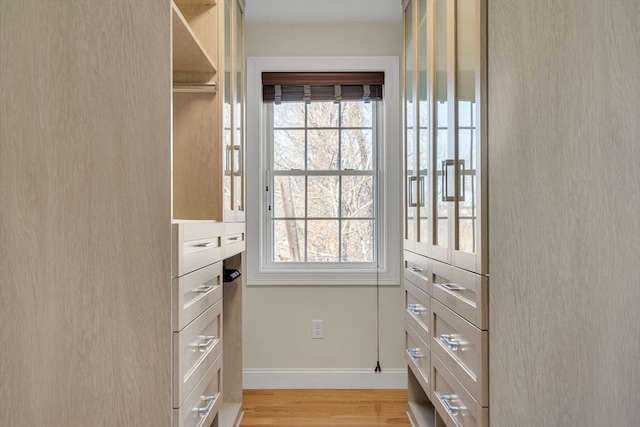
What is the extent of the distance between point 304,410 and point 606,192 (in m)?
2.05

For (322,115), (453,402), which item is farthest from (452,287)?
(322,115)

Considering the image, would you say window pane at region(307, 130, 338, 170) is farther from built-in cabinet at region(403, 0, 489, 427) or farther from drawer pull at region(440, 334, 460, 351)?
drawer pull at region(440, 334, 460, 351)

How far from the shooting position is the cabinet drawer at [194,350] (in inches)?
56.8

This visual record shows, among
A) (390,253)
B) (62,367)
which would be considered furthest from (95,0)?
(390,253)

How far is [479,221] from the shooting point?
1.43 m

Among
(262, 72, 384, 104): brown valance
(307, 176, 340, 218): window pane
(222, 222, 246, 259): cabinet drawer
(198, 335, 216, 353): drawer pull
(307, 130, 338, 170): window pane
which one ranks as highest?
(262, 72, 384, 104): brown valance

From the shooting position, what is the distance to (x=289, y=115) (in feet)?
10.7

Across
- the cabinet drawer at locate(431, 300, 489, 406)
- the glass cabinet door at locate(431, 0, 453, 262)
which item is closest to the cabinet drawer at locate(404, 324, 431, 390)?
the cabinet drawer at locate(431, 300, 489, 406)

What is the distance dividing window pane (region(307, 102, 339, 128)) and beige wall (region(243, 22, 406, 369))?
32 cm

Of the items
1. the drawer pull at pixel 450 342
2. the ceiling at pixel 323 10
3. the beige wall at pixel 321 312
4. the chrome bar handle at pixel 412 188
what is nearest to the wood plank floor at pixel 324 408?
the beige wall at pixel 321 312

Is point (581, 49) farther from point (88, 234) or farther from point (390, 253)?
point (390, 253)

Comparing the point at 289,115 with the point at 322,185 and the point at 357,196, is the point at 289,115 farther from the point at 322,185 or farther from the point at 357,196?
the point at 357,196

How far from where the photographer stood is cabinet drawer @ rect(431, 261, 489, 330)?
4.67 ft

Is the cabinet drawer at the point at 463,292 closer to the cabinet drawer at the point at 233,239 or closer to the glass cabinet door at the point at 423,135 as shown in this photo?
the glass cabinet door at the point at 423,135
